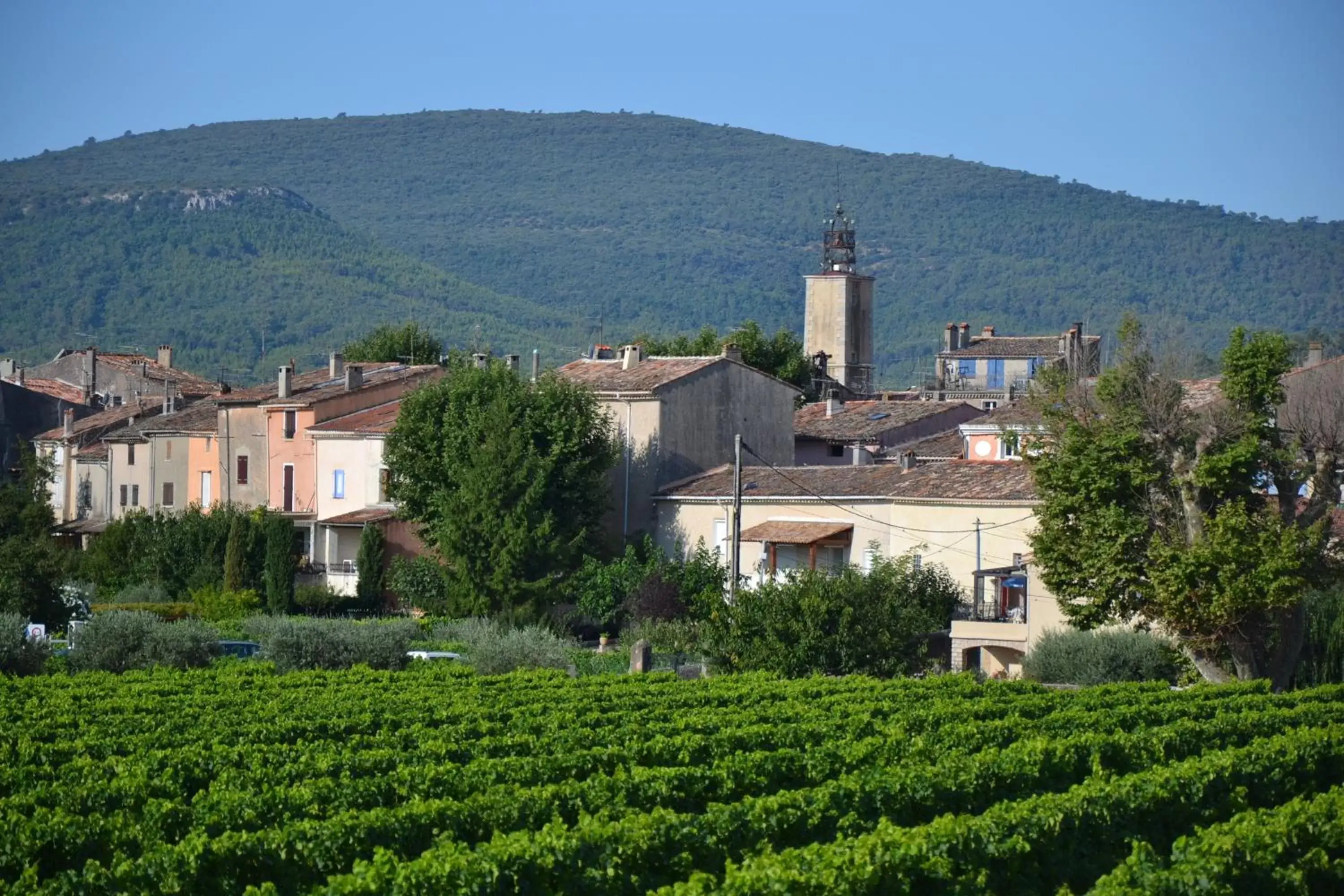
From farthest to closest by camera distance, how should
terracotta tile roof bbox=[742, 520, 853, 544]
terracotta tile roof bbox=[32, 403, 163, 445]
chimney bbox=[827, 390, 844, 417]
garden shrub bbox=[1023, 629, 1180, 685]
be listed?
terracotta tile roof bbox=[32, 403, 163, 445]
chimney bbox=[827, 390, 844, 417]
terracotta tile roof bbox=[742, 520, 853, 544]
garden shrub bbox=[1023, 629, 1180, 685]

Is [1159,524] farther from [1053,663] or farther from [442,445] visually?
[442,445]

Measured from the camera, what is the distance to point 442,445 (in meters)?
50.9

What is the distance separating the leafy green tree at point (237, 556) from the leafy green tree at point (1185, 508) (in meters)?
26.6

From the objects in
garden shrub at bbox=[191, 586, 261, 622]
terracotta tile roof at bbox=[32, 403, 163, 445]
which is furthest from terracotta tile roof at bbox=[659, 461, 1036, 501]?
terracotta tile roof at bbox=[32, 403, 163, 445]

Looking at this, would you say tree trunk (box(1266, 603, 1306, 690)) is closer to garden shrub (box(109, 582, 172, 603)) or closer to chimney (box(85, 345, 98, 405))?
garden shrub (box(109, 582, 172, 603))

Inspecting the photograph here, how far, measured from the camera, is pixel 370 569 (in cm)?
5241

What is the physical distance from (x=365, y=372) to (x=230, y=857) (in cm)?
5054

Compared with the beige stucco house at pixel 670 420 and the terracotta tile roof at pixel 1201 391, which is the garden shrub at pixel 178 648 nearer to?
the beige stucco house at pixel 670 420

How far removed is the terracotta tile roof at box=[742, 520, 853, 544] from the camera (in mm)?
45469

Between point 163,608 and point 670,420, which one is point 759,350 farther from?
point 163,608

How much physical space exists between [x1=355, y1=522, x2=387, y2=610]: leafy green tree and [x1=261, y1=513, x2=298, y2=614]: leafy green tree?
1931 millimetres

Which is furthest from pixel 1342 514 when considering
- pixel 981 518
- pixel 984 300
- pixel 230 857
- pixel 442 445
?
pixel 984 300

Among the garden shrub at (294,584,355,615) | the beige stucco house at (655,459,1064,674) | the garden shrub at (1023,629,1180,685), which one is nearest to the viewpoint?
the garden shrub at (1023,629,1180,685)

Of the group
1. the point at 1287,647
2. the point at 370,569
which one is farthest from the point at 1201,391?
the point at 370,569
